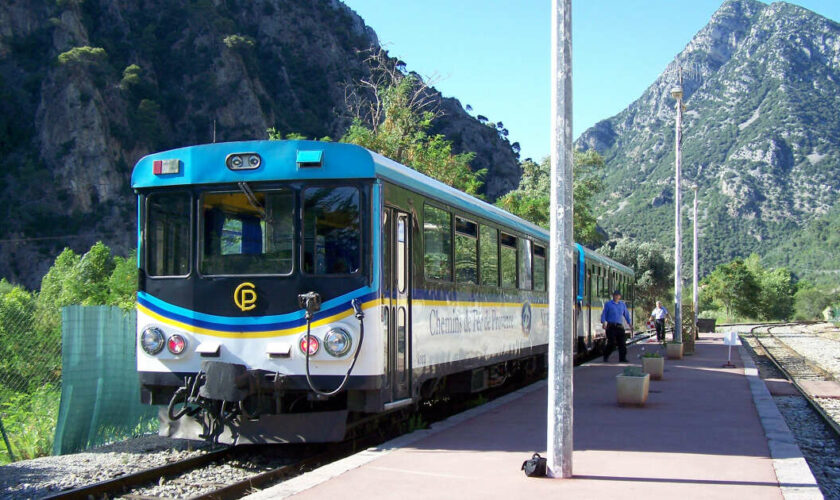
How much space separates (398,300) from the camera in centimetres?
922

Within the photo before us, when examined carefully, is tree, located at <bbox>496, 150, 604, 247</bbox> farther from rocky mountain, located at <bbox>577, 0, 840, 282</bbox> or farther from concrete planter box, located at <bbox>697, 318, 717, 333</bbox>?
rocky mountain, located at <bbox>577, 0, 840, 282</bbox>

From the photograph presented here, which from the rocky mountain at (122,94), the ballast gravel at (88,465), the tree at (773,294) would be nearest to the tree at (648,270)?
the tree at (773,294)

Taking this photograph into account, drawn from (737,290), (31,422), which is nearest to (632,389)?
(31,422)

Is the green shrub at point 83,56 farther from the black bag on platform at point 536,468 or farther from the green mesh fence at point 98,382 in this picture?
the black bag on platform at point 536,468

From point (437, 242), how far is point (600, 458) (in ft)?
11.6

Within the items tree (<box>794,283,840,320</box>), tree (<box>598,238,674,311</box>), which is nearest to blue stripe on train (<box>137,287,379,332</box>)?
tree (<box>598,238,674,311</box>)

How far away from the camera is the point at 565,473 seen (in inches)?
288

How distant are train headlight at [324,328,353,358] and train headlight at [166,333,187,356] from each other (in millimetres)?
1580

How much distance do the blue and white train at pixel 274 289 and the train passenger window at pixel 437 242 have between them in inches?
24.3

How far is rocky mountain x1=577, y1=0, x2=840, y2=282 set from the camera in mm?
134750

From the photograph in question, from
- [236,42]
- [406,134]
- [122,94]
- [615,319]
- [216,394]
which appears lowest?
[216,394]

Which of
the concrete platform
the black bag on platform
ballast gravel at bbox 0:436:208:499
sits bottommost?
ballast gravel at bbox 0:436:208:499

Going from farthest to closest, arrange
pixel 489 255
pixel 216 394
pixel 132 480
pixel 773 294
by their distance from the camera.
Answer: pixel 773 294 < pixel 489 255 < pixel 216 394 < pixel 132 480

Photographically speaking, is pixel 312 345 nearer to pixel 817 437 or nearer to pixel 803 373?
pixel 817 437
